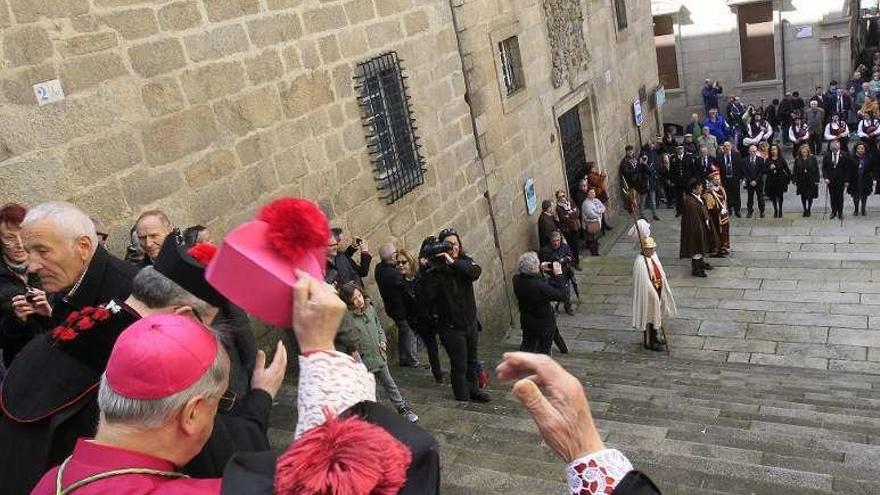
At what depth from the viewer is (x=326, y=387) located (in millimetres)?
1692

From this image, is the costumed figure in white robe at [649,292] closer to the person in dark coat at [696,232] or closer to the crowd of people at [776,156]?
the person in dark coat at [696,232]

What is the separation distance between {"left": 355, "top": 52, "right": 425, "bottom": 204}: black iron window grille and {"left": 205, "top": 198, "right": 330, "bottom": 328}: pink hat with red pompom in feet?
19.9

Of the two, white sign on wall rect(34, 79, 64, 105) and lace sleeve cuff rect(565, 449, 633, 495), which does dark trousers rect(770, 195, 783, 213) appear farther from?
lace sleeve cuff rect(565, 449, 633, 495)

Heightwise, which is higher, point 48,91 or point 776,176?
point 48,91

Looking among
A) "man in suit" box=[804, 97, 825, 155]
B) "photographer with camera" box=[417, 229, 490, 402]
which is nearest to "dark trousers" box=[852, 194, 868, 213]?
"man in suit" box=[804, 97, 825, 155]

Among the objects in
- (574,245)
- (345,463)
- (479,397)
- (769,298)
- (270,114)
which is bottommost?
(769,298)

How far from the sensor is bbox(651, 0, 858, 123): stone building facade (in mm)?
19859

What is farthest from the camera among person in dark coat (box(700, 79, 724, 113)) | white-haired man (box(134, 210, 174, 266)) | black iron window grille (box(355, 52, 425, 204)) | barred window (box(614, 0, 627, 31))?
person in dark coat (box(700, 79, 724, 113))

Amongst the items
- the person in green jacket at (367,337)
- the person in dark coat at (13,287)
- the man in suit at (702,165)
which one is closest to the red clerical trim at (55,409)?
the person in dark coat at (13,287)

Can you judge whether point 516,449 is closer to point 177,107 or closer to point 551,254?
point 177,107

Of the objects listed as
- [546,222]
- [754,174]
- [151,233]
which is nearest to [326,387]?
[151,233]

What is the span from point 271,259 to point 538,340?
270 inches

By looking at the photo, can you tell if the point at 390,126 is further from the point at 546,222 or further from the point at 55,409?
the point at 55,409

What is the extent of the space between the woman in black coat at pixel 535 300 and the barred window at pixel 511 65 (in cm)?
418
